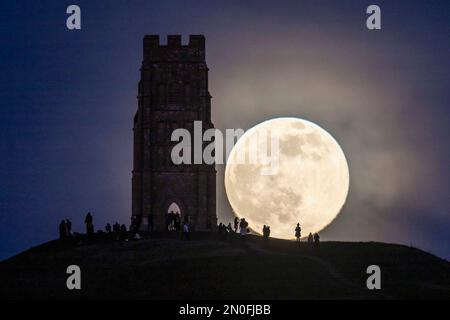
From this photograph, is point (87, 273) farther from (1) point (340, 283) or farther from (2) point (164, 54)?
(2) point (164, 54)

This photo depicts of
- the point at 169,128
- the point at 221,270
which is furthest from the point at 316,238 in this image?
the point at 169,128

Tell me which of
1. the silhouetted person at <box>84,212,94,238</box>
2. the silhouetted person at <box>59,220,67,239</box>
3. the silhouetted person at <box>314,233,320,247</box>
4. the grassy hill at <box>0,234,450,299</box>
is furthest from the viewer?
the silhouetted person at <box>59,220,67,239</box>

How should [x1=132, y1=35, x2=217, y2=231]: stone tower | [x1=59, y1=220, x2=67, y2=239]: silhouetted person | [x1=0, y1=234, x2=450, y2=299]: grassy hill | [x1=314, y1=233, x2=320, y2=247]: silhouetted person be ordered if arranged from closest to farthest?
[x1=0, y1=234, x2=450, y2=299]: grassy hill, [x1=314, y1=233, x2=320, y2=247]: silhouetted person, [x1=59, y1=220, x2=67, y2=239]: silhouetted person, [x1=132, y1=35, x2=217, y2=231]: stone tower

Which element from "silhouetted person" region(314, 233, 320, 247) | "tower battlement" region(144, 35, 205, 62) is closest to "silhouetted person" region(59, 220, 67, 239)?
"silhouetted person" region(314, 233, 320, 247)

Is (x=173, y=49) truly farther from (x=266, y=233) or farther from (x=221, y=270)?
(x=221, y=270)

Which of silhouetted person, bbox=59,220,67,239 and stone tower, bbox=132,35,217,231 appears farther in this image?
stone tower, bbox=132,35,217,231

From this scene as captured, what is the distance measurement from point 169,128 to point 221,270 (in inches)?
1203

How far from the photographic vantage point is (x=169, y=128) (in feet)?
225

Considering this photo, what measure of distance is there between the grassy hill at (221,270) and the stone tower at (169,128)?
16.0m

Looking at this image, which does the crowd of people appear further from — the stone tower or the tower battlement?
the tower battlement

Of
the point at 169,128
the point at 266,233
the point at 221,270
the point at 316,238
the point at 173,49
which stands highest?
the point at 173,49

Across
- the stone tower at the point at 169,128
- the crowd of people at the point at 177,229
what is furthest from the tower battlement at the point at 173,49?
the crowd of people at the point at 177,229

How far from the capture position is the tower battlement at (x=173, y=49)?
2731 inches

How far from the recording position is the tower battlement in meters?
69.4
